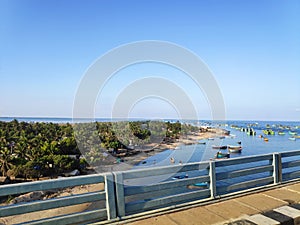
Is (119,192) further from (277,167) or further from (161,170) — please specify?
(277,167)

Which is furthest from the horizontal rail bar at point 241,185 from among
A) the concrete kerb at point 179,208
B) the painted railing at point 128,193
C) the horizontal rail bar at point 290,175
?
the horizontal rail bar at point 290,175

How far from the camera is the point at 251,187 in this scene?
5023mm

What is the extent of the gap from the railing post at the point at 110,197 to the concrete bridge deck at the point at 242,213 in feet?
0.93

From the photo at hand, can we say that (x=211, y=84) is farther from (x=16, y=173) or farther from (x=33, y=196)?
(x=16, y=173)

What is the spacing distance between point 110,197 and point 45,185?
0.95 metres

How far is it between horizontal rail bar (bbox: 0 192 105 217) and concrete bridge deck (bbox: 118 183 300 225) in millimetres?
688

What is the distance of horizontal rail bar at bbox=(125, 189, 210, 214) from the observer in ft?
12.2

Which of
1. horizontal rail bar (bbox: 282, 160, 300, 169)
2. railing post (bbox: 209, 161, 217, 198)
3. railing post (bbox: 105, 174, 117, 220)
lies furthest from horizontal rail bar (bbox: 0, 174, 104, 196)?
horizontal rail bar (bbox: 282, 160, 300, 169)

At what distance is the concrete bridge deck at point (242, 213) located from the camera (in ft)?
11.5

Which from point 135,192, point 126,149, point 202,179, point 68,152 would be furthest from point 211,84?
point 126,149

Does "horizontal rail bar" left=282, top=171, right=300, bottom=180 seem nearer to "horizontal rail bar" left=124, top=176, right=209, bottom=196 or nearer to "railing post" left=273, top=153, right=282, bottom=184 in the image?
"railing post" left=273, top=153, right=282, bottom=184

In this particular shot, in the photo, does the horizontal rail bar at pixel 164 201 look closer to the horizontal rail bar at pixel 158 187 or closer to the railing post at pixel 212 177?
the railing post at pixel 212 177

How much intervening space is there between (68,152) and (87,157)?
19.2 ft

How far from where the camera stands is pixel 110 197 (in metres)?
3.51
